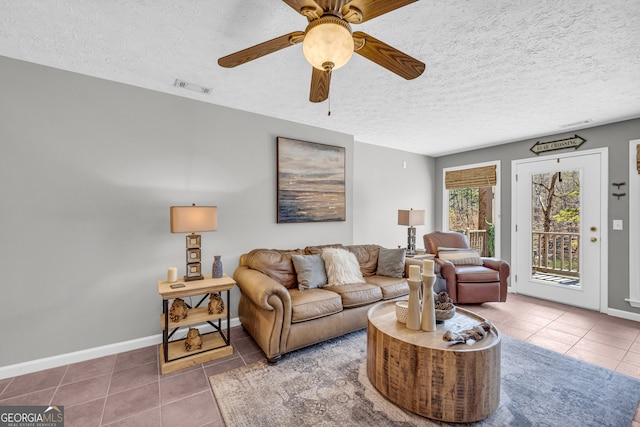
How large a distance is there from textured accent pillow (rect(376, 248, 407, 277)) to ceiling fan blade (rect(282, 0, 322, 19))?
9.33 feet

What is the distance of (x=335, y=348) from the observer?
8.48 ft

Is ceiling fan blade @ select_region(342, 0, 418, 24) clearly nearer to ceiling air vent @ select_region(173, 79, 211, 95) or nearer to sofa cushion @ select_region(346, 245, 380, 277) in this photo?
ceiling air vent @ select_region(173, 79, 211, 95)

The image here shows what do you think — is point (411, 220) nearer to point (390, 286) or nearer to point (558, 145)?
point (390, 286)

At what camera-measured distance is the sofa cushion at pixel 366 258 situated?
140 inches

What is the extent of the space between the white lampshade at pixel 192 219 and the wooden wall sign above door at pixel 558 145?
15.3 ft

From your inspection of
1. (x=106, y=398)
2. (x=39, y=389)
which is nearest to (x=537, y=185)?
(x=106, y=398)

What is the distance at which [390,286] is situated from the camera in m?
3.09

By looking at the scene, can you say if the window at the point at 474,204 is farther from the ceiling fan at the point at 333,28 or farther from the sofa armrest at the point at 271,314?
the ceiling fan at the point at 333,28

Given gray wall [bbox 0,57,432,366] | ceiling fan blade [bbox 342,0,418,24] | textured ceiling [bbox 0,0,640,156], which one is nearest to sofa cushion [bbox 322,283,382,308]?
gray wall [bbox 0,57,432,366]

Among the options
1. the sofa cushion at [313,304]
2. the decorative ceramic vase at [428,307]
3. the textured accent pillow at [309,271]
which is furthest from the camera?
the textured accent pillow at [309,271]

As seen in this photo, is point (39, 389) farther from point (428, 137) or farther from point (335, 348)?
point (428, 137)

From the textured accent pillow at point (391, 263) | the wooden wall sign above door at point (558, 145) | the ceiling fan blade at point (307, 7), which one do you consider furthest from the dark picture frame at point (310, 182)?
the wooden wall sign above door at point (558, 145)

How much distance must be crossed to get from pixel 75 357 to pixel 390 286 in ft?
9.87
